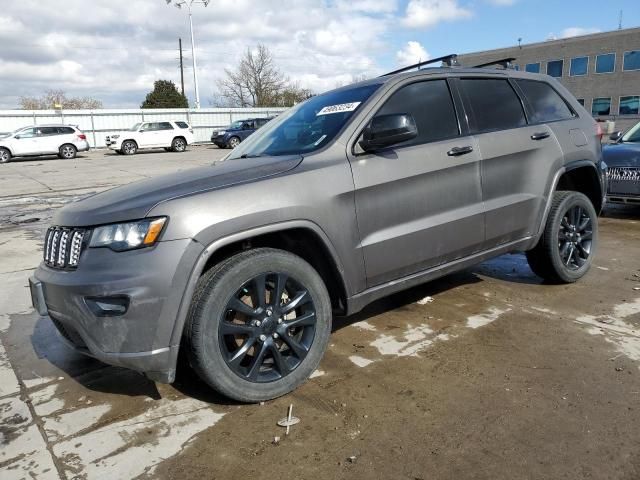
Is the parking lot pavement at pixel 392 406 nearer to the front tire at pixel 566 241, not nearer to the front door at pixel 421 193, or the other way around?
the front tire at pixel 566 241

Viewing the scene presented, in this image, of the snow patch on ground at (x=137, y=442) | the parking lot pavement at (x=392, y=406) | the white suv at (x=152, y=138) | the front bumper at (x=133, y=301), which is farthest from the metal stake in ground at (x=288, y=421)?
the white suv at (x=152, y=138)

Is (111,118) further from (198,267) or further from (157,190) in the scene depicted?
(198,267)

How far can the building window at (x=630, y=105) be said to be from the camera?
133ft

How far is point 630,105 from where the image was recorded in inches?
1624

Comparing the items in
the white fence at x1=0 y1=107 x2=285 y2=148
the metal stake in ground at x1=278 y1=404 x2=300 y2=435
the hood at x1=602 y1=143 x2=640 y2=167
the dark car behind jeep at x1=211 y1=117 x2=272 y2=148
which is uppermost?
the white fence at x1=0 y1=107 x2=285 y2=148

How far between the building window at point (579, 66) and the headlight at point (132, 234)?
49496 mm

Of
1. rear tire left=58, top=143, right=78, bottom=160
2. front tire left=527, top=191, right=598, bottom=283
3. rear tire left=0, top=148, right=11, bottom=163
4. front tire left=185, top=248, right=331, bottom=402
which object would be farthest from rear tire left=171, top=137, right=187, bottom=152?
front tire left=185, top=248, right=331, bottom=402

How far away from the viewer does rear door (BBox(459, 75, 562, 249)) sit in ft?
12.4

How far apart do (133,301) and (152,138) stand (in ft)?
91.6

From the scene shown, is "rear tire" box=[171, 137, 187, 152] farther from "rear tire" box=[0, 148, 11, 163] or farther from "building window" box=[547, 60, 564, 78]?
"building window" box=[547, 60, 564, 78]

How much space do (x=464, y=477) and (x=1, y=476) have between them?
205 centimetres

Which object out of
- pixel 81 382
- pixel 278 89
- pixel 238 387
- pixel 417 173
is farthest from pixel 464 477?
pixel 278 89

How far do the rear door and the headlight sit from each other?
233 centimetres

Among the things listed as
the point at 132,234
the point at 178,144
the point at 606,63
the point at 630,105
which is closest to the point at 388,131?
the point at 132,234
